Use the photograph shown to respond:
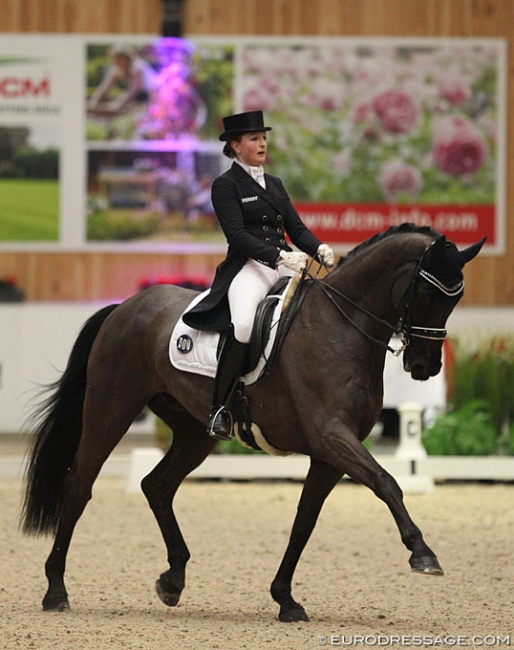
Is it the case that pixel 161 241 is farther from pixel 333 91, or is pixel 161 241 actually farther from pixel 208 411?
pixel 208 411

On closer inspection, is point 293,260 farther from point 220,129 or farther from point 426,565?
point 220,129

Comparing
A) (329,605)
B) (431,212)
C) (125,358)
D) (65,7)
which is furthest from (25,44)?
(329,605)

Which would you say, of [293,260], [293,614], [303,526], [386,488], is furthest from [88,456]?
[386,488]

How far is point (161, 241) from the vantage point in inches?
480

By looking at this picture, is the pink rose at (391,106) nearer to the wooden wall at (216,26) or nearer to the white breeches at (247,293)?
the wooden wall at (216,26)

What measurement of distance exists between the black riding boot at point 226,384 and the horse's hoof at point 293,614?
652 millimetres

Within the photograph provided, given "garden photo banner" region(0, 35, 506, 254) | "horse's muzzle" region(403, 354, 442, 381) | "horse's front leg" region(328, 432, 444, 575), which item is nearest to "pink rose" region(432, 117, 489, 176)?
"garden photo banner" region(0, 35, 506, 254)

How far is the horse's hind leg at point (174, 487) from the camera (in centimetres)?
Result: 486

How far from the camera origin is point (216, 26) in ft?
39.9

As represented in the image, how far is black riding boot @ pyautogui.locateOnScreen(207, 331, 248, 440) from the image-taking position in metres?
4.62

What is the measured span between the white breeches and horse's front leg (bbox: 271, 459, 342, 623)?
54 centimetres

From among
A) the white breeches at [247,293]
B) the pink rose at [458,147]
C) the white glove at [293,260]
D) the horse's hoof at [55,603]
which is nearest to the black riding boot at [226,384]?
the white breeches at [247,293]

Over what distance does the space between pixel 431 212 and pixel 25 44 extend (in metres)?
4.17

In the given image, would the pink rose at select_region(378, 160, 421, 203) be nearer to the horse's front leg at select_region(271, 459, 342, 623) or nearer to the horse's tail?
the horse's tail
